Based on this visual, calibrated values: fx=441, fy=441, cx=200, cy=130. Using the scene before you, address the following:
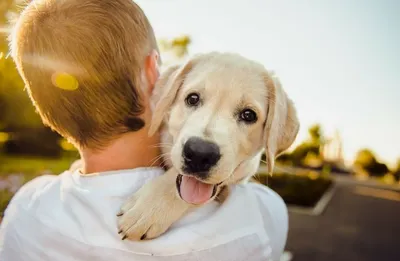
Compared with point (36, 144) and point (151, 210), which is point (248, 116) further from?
point (36, 144)

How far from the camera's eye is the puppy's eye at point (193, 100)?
3.19 meters

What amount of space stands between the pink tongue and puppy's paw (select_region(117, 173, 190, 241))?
0.16 feet

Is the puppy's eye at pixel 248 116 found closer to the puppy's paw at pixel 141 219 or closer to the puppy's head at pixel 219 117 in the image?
the puppy's head at pixel 219 117

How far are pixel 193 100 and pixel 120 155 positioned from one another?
813 mm

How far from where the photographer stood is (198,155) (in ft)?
8.72

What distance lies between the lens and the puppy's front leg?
2.28 meters

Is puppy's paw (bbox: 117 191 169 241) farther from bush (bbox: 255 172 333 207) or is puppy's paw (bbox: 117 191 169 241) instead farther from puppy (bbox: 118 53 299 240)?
bush (bbox: 255 172 333 207)

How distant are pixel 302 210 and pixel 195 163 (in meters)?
14.8

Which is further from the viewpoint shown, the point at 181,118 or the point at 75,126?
the point at 181,118

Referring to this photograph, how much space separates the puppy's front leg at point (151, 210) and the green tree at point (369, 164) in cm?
5385

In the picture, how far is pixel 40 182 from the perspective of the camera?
107 inches

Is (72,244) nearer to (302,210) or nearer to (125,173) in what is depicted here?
(125,173)

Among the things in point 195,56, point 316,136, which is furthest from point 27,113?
point 316,136

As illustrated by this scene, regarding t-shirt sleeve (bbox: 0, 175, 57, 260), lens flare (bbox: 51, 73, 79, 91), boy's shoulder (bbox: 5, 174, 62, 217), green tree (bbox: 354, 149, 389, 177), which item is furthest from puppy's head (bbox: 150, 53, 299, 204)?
green tree (bbox: 354, 149, 389, 177)
